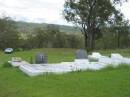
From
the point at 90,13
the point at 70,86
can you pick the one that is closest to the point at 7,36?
the point at 90,13

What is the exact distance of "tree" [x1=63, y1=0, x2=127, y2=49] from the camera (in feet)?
163

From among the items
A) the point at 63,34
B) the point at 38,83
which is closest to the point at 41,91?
the point at 38,83

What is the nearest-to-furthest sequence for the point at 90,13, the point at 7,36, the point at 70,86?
the point at 70,86 < the point at 90,13 < the point at 7,36

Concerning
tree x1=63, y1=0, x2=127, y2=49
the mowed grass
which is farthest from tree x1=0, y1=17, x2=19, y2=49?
the mowed grass

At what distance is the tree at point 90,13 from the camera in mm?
49688

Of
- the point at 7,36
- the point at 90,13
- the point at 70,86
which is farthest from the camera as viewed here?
the point at 7,36

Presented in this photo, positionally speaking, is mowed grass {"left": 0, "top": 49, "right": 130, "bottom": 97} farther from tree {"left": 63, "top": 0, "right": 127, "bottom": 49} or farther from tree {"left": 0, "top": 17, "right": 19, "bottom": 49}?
tree {"left": 0, "top": 17, "right": 19, "bottom": 49}

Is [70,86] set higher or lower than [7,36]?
higher

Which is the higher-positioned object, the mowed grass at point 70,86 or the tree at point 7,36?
the mowed grass at point 70,86

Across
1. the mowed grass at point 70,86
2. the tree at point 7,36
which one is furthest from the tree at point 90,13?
the mowed grass at point 70,86

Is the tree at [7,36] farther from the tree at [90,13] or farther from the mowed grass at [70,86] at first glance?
the mowed grass at [70,86]

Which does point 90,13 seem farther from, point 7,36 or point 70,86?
point 70,86

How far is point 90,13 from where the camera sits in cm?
4941

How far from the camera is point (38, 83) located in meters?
12.3
